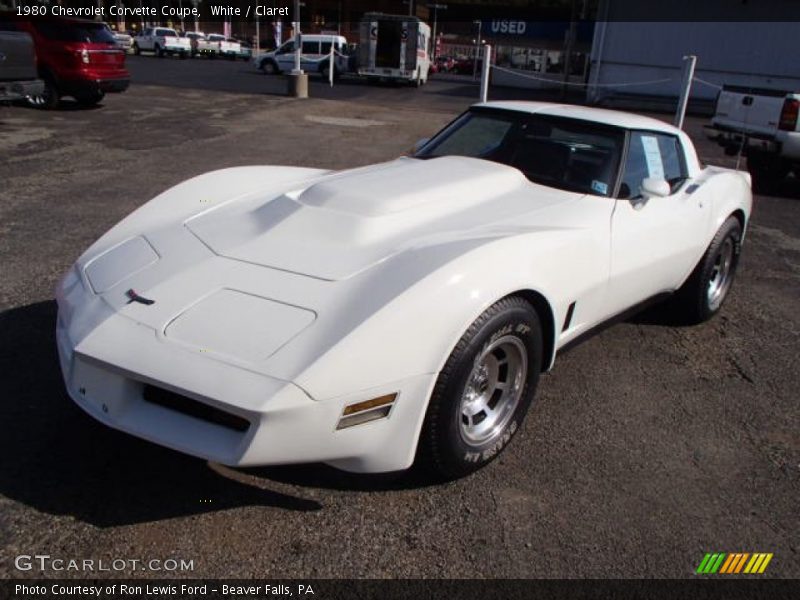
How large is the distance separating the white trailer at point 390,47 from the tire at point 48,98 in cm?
1691

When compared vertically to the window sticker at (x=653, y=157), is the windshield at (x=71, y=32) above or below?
above

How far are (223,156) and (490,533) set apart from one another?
7936mm

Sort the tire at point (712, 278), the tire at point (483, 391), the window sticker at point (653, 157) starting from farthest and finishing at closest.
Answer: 1. the tire at point (712, 278)
2. the window sticker at point (653, 157)
3. the tire at point (483, 391)

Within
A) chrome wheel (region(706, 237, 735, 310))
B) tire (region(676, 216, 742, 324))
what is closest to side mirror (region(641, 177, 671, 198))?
tire (region(676, 216, 742, 324))

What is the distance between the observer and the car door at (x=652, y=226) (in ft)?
10.6

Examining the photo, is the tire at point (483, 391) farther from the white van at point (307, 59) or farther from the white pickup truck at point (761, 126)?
the white van at point (307, 59)

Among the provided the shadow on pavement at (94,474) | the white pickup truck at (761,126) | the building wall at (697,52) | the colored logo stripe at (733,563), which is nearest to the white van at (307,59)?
the building wall at (697,52)

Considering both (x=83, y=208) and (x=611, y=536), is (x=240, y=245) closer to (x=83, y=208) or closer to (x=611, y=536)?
(x=611, y=536)

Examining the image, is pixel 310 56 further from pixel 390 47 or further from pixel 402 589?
pixel 402 589

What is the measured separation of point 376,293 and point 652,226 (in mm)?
1867

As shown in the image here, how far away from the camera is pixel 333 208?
9.62 ft

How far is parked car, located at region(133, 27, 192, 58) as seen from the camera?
39750 millimetres

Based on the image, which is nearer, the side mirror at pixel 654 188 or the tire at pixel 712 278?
the side mirror at pixel 654 188

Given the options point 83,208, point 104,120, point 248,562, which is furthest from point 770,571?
point 104,120
